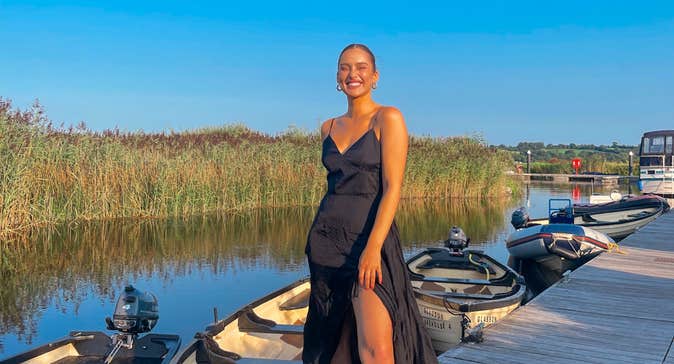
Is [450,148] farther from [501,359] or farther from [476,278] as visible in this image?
[501,359]

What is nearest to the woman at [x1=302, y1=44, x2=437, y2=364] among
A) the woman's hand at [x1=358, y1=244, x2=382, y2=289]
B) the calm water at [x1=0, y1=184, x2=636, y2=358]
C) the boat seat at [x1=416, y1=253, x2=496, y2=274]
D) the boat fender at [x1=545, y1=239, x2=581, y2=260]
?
the woman's hand at [x1=358, y1=244, x2=382, y2=289]

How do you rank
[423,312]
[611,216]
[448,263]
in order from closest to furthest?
[423,312] → [448,263] → [611,216]

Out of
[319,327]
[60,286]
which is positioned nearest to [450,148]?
[60,286]

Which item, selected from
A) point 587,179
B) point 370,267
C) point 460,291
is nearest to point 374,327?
point 370,267

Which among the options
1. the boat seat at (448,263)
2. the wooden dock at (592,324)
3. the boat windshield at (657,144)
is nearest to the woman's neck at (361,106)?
the wooden dock at (592,324)

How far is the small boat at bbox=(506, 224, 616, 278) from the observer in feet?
31.1

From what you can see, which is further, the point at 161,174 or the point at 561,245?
the point at 161,174

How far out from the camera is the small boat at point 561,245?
9.49 meters

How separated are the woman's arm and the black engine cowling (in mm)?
3241

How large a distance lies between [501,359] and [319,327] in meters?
2.52

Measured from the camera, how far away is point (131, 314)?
5.02 meters

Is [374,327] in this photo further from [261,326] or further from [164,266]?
[164,266]

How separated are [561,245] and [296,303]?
4734 mm

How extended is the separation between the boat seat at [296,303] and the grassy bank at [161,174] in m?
7.95
